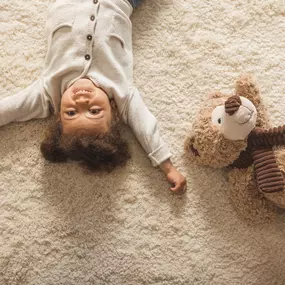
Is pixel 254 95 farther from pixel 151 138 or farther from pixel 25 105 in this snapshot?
pixel 25 105

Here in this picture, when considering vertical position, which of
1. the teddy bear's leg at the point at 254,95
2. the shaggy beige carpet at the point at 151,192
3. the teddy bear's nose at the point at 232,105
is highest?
the teddy bear's nose at the point at 232,105

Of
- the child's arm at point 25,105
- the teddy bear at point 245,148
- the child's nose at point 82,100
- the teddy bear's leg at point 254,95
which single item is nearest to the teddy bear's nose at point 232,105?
the teddy bear at point 245,148

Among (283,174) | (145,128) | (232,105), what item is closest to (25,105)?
(145,128)

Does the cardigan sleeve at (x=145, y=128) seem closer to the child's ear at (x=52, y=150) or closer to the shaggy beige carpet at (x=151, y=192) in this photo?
the shaggy beige carpet at (x=151, y=192)

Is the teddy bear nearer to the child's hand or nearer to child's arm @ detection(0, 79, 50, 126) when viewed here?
the child's hand

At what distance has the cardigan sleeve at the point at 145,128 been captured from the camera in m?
1.02

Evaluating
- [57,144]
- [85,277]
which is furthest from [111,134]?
[85,277]

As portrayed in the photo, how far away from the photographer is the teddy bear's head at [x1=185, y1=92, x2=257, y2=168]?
0.90 metres

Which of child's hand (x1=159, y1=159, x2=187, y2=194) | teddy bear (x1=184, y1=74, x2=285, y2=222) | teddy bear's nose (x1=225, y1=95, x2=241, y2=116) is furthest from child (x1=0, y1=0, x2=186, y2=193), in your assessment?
teddy bear's nose (x1=225, y1=95, x2=241, y2=116)

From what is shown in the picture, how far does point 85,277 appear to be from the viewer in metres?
0.99

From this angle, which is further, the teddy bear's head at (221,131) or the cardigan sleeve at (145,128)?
the cardigan sleeve at (145,128)

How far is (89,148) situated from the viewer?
0.94 meters

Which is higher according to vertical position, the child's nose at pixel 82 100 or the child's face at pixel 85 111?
the child's nose at pixel 82 100

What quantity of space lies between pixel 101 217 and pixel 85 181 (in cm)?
11
